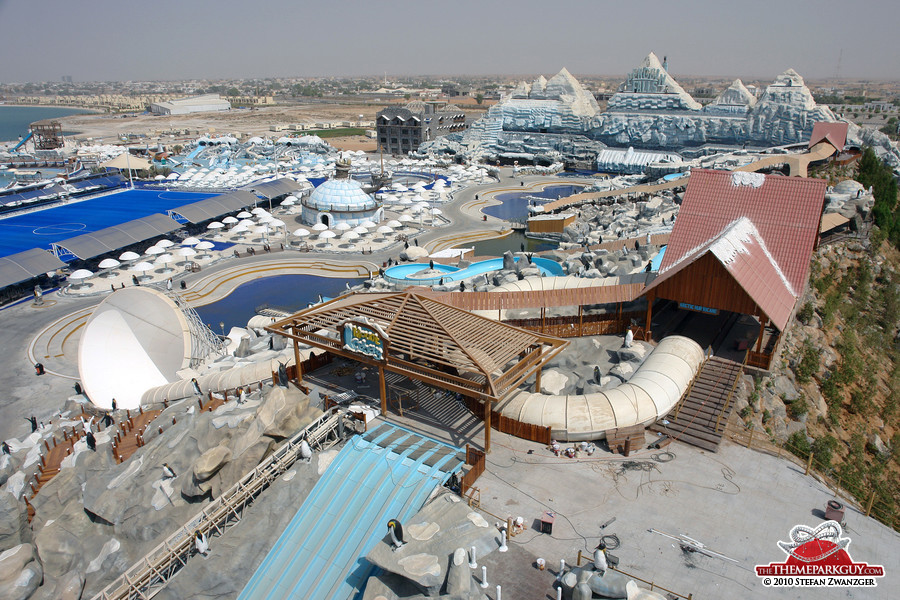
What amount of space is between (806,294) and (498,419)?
1097 inches

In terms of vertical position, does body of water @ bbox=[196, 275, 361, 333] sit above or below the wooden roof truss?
below

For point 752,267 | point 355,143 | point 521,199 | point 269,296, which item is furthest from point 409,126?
point 752,267

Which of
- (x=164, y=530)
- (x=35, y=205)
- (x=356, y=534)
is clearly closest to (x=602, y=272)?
(x=356, y=534)

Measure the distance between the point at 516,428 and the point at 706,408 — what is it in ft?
26.9

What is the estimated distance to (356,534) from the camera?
58.2ft

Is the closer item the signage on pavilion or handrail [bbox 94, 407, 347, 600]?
handrail [bbox 94, 407, 347, 600]

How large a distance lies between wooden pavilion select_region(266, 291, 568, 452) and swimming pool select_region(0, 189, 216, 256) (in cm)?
4988

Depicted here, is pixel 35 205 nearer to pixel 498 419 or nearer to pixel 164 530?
pixel 164 530

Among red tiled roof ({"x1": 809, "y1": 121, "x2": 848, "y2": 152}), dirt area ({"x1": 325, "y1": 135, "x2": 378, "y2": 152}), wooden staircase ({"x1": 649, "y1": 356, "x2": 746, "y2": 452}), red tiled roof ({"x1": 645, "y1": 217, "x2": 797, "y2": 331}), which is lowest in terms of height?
wooden staircase ({"x1": 649, "y1": 356, "x2": 746, "y2": 452})

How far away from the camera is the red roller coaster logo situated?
15578mm

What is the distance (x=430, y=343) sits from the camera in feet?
69.1

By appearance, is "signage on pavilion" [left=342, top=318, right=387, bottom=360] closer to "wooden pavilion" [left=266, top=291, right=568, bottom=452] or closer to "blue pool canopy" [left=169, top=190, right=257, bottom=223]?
"wooden pavilion" [left=266, top=291, right=568, bottom=452]

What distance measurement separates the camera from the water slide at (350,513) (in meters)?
16.9

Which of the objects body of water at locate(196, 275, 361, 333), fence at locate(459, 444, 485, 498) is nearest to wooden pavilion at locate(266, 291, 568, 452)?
fence at locate(459, 444, 485, 498)
